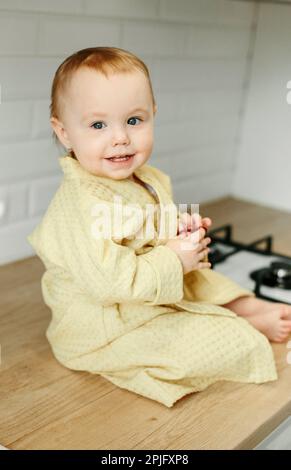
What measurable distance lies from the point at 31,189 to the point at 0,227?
10 cm

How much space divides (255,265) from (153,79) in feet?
1.62

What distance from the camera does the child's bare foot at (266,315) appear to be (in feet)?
3.91

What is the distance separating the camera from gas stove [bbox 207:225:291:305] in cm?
140

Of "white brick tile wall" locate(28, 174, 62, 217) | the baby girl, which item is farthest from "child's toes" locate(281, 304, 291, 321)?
"white brick tile wall" locate(28, 174, 62, 217)

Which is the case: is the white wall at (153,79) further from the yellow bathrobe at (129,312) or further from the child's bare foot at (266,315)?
the child's bare foot at (266,315)

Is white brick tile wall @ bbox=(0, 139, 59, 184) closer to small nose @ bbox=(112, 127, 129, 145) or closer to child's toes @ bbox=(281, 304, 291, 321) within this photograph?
small nose @ bbox=(112, 127, 129, 145)

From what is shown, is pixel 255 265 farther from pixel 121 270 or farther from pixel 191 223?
pixel 121 270

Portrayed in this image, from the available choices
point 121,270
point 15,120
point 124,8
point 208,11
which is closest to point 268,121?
point 208,11

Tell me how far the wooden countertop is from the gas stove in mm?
214

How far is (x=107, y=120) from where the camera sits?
0.99m

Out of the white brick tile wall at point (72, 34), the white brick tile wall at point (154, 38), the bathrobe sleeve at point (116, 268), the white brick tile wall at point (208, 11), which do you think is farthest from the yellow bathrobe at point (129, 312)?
the white brick tile wall at point (208, 11)

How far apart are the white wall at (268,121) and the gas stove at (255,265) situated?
324 millimetres

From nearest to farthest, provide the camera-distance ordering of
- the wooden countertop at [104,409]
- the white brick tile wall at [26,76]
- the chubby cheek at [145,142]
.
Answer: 1. the wooden countertop at [104,409]
2. the chubby cheek at [145,142]
3. the white brick tile wall at [26,76]
